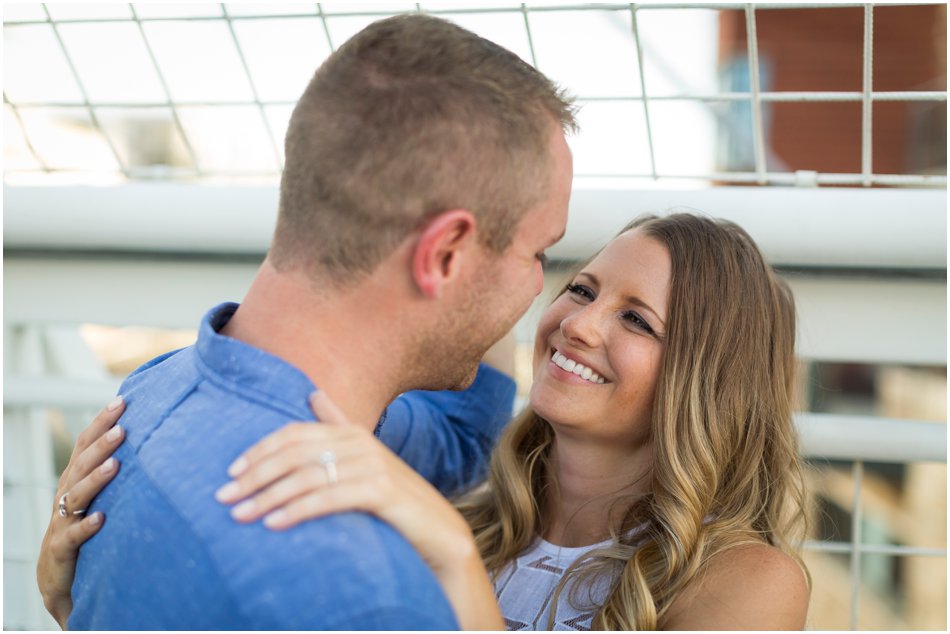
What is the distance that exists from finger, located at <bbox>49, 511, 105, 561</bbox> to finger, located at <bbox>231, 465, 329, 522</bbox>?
274 millimetres

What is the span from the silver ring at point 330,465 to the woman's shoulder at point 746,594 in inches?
26.7

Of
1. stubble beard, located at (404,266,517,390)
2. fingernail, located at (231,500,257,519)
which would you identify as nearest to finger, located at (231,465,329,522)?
fingernail, located at (231,500,257,519)

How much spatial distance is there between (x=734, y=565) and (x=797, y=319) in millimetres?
559

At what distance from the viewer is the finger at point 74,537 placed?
1124 mm

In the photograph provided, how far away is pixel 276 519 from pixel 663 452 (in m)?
0.80

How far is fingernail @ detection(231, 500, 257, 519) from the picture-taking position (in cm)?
94

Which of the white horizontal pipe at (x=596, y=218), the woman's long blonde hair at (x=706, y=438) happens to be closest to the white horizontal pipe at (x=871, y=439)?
the woman's long blonde hair at (x=706, y=438)

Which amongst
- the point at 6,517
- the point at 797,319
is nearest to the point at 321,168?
the point at 797,319

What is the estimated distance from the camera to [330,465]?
0.96 metres

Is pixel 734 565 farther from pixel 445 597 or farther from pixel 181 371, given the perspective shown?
pixel 181 371

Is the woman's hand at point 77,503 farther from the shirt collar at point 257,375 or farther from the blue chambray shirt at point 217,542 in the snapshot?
the shirt collar at point 257,375

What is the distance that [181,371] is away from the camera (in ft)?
3.82

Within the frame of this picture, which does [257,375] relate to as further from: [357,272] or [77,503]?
[77,503]

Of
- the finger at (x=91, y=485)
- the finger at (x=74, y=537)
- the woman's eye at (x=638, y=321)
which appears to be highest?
the finger at (x=91, y=485)
